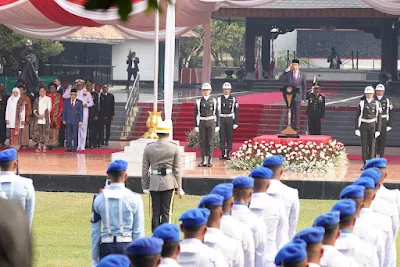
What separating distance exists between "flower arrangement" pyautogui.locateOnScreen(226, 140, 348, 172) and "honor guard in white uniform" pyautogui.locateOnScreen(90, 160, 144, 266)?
37.2 ft

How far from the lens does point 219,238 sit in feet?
20.8

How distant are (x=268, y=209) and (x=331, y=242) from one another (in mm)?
2176

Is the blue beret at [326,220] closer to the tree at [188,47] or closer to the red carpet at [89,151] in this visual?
the red carpet at [89,151]

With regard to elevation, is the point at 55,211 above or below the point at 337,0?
below

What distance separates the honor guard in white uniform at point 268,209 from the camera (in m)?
8.12

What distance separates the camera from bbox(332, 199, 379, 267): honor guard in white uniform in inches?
249

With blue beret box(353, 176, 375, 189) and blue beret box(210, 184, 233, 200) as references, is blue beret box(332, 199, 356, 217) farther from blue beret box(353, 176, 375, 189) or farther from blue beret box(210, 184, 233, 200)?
blue beret box(353, 176, 375, 189)

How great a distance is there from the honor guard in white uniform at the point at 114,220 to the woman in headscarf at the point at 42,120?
15158 millimetres

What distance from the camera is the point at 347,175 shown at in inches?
729

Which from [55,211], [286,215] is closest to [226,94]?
[55,211]

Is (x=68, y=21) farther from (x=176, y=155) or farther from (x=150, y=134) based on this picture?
(x=176, y=155)

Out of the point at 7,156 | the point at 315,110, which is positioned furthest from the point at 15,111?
the point at 7,156

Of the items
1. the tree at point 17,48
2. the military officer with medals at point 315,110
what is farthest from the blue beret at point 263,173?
the tree at point 17,48

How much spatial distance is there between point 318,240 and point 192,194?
40.7ft
